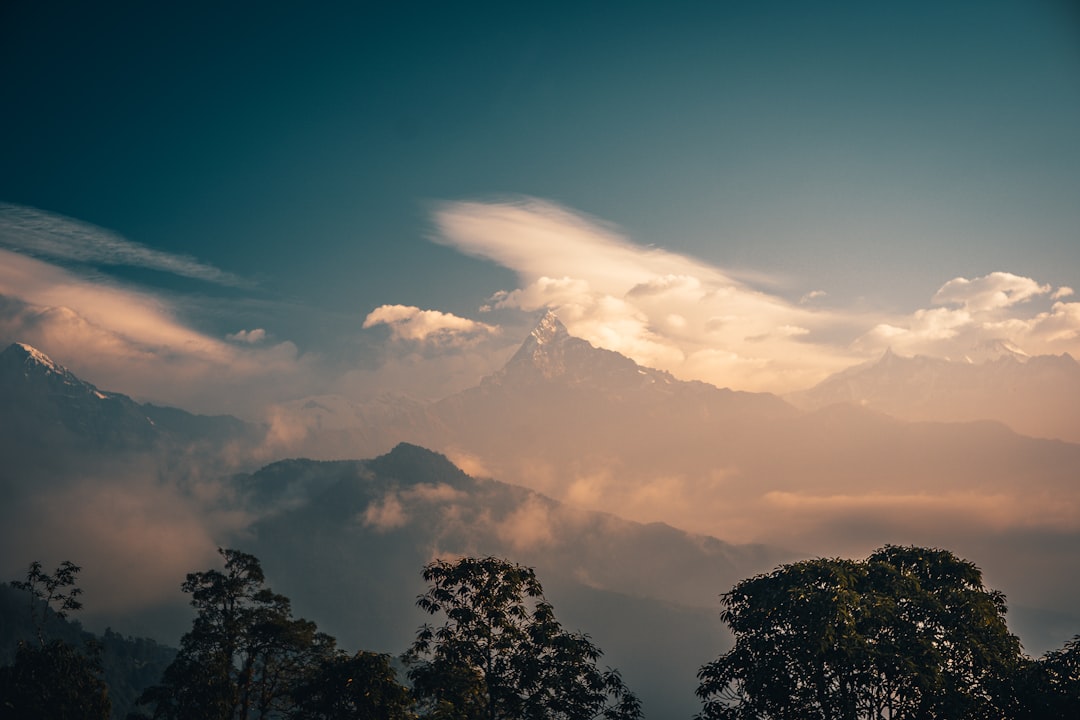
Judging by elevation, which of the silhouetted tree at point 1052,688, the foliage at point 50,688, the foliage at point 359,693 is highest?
the silhouetted tree at point 1052,688

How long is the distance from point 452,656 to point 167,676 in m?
27.2

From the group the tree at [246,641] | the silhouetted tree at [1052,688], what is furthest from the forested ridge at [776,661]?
the tree at [246,641]

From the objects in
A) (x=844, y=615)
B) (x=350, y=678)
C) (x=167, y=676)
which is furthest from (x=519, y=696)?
(x=167, y=676)

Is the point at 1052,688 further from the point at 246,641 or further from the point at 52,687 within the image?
the point at 52,687

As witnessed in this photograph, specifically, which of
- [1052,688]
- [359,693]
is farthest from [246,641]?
[1052,688]

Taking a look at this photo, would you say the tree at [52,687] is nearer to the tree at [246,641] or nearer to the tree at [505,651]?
the tree at [246,641]

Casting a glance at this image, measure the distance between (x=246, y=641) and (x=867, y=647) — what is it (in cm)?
4587

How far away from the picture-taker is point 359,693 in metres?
36.6

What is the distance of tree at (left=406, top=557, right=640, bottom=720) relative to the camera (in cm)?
3925

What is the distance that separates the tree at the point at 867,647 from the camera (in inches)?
1515

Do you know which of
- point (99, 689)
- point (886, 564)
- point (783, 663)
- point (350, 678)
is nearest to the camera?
point (350, 678)

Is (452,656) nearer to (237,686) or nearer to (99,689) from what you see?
(237,686)

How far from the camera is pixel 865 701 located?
3938 cm

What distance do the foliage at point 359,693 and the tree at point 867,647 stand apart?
18.4 meters
